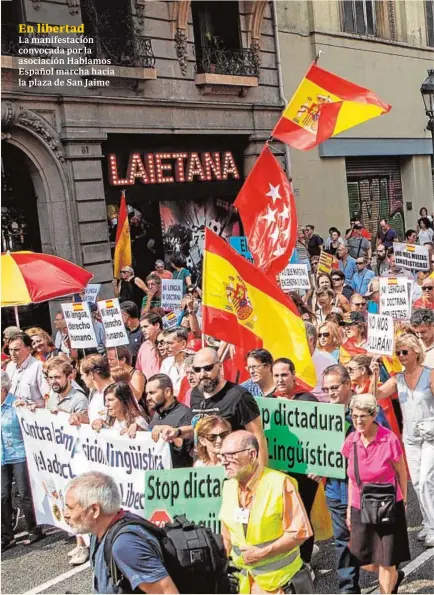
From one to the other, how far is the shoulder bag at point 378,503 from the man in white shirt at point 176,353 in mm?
2702

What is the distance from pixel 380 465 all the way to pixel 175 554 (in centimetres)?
191

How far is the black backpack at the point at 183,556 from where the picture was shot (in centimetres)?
368

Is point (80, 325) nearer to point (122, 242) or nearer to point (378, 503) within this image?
point (122, 242)

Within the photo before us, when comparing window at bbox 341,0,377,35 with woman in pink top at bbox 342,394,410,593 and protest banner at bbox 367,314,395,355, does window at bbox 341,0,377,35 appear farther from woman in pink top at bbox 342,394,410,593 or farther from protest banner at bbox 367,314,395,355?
woman in pink top at bbox 342,394,410,593

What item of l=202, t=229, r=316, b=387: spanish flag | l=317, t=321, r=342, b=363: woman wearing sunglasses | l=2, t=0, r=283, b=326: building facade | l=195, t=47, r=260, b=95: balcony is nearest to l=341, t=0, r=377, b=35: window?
l=2, t=0, r=283, b=326: building facade

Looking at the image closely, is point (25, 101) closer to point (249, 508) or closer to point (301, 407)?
point (301, 407)

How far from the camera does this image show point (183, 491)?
15.7 feet

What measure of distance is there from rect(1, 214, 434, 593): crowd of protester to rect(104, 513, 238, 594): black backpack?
465mm

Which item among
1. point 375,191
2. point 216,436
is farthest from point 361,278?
point 375,191

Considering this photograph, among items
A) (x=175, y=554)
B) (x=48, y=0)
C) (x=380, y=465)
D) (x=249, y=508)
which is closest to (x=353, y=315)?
(x=380, y=465)

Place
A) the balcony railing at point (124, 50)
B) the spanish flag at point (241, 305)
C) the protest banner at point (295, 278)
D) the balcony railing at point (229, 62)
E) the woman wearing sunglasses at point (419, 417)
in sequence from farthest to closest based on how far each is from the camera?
the balcony railing at point (229, 62), the balcony railing at point (124, 50), the protest banner at point (295, 278), the spanish flag at point (241, 305), the woman wearing sunglasses at point (419, 417)

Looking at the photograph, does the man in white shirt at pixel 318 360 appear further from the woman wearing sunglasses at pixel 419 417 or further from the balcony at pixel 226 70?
the balcony at pixel 226 70

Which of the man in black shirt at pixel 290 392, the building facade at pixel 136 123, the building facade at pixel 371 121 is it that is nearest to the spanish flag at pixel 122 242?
the building facade at pixel 136 123

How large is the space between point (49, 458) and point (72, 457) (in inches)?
14.5
